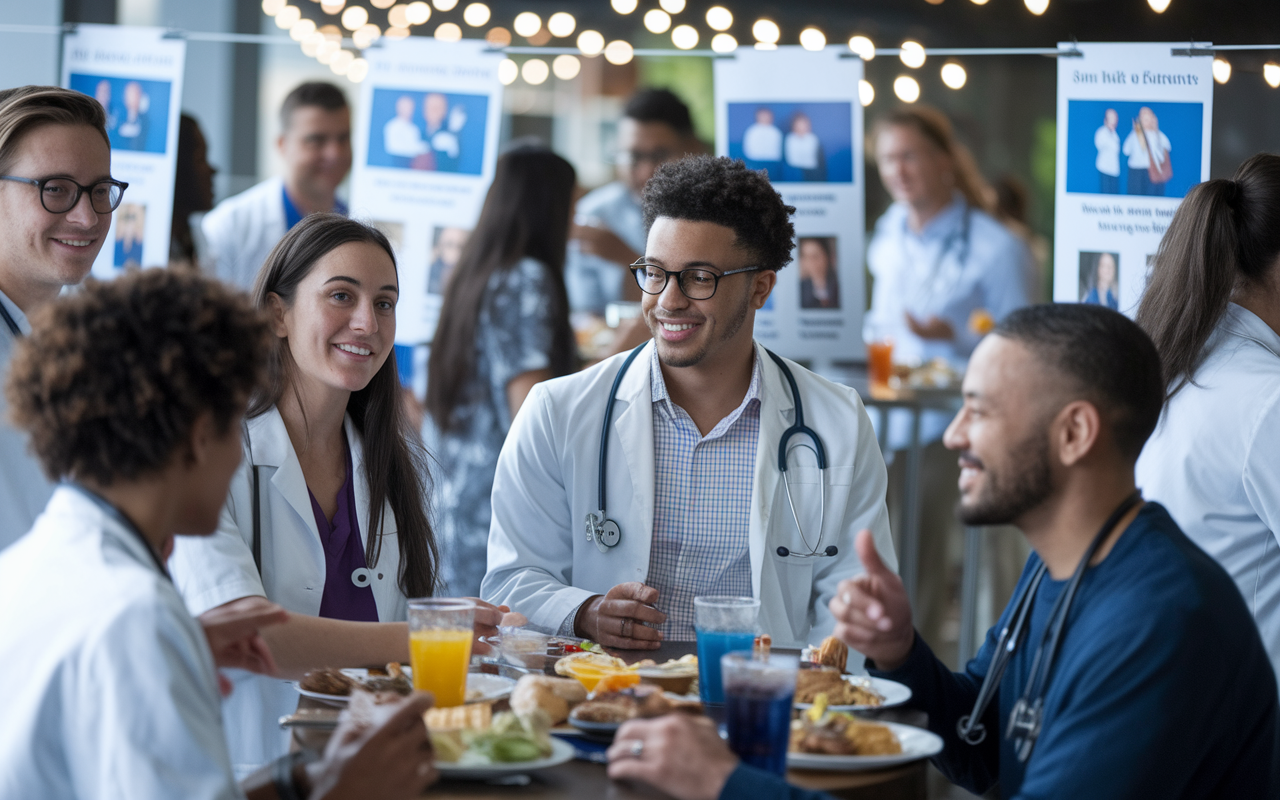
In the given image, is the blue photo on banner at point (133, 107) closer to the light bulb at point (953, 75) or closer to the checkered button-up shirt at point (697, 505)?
the checkered button-up shirt at point (697, 505)

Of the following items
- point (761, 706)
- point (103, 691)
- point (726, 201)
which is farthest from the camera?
point (726, 201)

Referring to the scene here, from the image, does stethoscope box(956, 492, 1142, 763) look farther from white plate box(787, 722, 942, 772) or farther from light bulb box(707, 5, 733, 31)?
light bulb box(707, 5, 733, 31)

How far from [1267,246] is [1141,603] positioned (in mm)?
1472

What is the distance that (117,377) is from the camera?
129 cm

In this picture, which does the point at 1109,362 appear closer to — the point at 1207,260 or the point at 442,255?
the point at 1207,260

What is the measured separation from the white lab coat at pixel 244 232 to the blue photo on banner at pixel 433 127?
94 centimetres

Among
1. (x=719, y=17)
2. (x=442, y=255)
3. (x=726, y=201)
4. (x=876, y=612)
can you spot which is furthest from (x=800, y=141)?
(x=719, y=17)

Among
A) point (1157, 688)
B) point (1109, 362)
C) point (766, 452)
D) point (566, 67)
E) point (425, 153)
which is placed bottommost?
point (1157, 688)

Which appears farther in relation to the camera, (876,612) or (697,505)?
(697,505)

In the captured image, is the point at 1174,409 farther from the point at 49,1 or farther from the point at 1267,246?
the point at 49,1

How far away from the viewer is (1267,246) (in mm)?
2605

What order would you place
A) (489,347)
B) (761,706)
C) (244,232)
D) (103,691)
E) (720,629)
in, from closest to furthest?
(103,691)
(761,706)
(720,629)
(489,347)
(244,232)

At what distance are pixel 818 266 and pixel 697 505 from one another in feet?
5.72

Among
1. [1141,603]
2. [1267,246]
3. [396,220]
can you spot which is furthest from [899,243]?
[1141,603]
